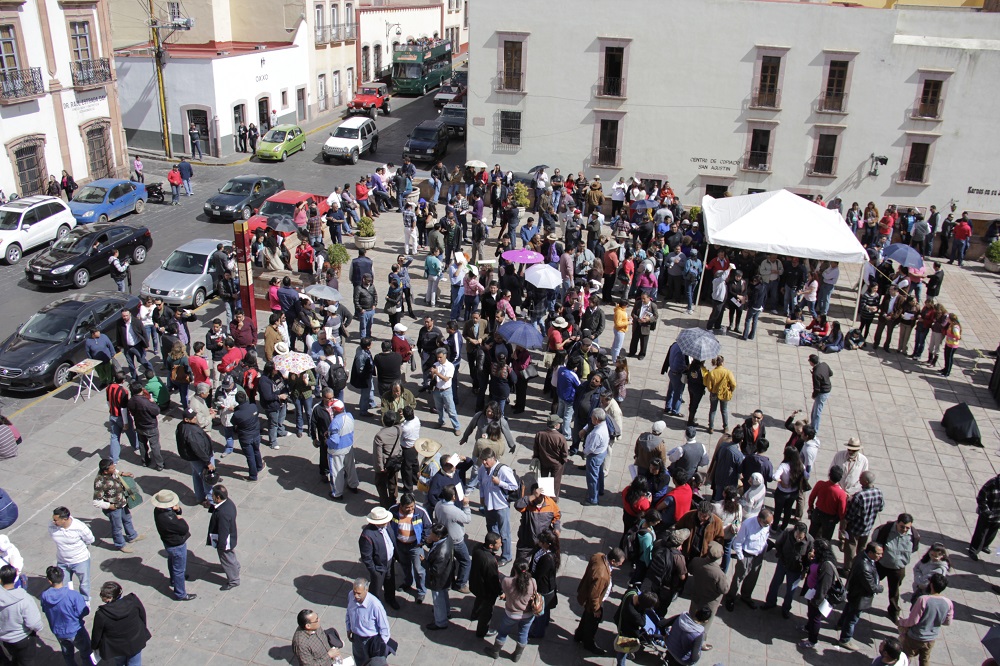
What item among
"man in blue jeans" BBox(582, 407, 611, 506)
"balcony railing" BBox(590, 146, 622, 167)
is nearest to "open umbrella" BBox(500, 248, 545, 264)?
"man in blue jeans" BBox(582, 407, 611, 506)

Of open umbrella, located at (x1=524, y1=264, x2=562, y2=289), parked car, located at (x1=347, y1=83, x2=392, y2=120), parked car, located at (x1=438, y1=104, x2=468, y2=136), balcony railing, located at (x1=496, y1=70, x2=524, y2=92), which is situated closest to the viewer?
open umbrella, located at (x1=524, y1=264, x2=562, y2=289)

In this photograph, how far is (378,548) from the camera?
31.7 feet

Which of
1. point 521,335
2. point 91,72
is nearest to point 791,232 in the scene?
point 521,335

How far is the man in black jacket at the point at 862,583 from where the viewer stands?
31.0 feet

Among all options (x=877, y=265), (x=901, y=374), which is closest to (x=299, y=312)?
(x=901, y=374)

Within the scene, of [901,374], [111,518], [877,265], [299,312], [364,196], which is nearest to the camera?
[111,518]

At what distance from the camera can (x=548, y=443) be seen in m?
11.5

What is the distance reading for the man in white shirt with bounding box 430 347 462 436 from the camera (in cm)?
1369

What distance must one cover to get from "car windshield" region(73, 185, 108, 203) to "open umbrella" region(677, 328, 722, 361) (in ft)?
70.7

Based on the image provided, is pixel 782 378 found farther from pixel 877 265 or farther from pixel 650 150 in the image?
pixel 650 150

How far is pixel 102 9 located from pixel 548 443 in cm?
2882

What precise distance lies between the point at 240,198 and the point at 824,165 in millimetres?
21251

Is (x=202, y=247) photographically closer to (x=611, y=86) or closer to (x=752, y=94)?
(x=611, y=86)

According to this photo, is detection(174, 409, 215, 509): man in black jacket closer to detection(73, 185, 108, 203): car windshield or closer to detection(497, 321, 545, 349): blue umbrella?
detection(497, 321, 545, 349): blue umbrella
